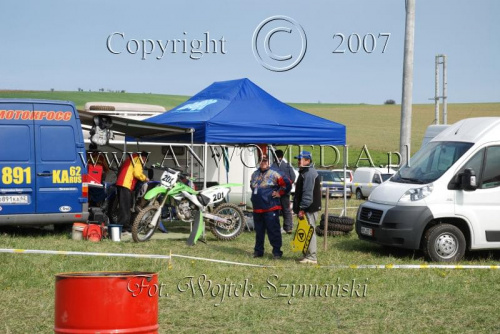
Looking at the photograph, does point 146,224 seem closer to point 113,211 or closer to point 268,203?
point 113,211

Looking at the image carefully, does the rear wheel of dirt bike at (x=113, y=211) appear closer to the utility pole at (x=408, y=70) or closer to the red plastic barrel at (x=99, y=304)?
the utility pole at (x=408, y=70)

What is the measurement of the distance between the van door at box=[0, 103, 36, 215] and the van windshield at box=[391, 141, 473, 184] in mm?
6264

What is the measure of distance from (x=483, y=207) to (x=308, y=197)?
2.79 meters

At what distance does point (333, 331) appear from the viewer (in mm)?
7734

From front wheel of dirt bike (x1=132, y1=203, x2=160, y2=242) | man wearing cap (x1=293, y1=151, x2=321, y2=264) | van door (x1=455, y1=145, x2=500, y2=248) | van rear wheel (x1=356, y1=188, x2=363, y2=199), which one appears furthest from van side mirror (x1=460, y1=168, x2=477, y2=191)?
van rear wheel (x1=356, y1=188, x2=363, y2=199)

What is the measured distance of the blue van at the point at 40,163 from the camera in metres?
13.8

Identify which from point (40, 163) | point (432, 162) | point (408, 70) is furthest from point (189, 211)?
point (408, 70)

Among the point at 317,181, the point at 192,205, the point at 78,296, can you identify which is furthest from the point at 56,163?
the point at 78,296

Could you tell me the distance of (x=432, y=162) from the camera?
13.2 metres

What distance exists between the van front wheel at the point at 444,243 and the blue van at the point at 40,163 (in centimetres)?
606

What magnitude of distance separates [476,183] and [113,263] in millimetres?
5711

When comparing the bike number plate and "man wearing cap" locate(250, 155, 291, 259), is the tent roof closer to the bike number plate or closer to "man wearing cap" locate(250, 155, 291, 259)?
the bike number plate

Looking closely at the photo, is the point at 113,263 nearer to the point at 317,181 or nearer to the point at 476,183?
the point at 317,181

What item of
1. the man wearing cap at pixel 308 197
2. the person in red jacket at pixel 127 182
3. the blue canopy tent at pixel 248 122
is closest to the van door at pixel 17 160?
the person in red jacket at pixel 127 182
